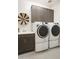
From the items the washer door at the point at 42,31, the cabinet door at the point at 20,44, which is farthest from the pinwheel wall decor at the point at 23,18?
the cabinet door at the point at 20,44

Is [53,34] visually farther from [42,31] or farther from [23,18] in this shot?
[23,18]

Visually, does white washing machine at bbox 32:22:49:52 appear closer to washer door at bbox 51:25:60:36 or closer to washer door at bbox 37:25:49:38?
washer door at bbox 37:25:49:38

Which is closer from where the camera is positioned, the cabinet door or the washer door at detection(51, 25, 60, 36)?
the cabinet door

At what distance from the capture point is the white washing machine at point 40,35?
14.3 feet


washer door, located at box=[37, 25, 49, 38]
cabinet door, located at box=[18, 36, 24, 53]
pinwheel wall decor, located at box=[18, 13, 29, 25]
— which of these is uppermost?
pinwheel wall decor, located at box=[18, 13, 29, 25]

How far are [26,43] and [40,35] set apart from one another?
771mm

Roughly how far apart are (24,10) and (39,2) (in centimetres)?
108

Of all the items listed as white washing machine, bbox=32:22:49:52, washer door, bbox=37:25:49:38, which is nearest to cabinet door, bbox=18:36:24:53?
white washing machine, bbox=32:22:49:52

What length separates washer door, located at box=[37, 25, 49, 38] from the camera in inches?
174

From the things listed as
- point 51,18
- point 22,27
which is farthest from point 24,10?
point 51,18

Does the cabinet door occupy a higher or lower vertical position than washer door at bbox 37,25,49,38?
lower
